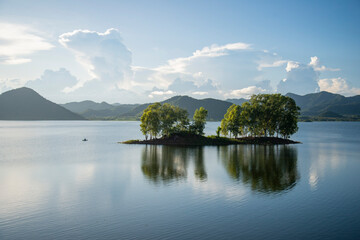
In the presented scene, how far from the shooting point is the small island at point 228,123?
10825 centimetres

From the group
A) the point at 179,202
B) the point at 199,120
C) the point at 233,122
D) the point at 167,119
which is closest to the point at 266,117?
the point at 233,122

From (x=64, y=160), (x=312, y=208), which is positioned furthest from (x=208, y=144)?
(x=312, y=208)

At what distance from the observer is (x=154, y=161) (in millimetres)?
65312

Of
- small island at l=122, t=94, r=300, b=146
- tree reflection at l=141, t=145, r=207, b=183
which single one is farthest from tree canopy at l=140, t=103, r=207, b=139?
Answer: tree reflection at l=141, t=145, r=207, b=183

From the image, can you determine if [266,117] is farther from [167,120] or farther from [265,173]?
[265,173]

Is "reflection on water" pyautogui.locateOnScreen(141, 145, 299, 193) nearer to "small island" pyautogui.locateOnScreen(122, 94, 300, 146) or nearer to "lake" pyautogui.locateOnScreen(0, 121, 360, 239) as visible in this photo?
"lake" pyautogui.locateOnScreen(0, 121, 360, 239)

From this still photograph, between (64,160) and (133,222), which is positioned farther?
(64,160)

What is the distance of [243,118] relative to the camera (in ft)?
380

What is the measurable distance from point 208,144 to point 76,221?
8233cm

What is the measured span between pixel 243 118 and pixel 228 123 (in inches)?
259

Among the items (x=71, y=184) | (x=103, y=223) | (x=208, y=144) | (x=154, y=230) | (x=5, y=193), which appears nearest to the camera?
(x=154, y=230)

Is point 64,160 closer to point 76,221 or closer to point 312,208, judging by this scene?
point 76,221

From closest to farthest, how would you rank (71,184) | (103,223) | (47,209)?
(103,223) < (47,209) < (71,184)

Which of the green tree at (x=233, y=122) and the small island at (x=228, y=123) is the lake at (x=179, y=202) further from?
the green tree at (x=233, y=122)
